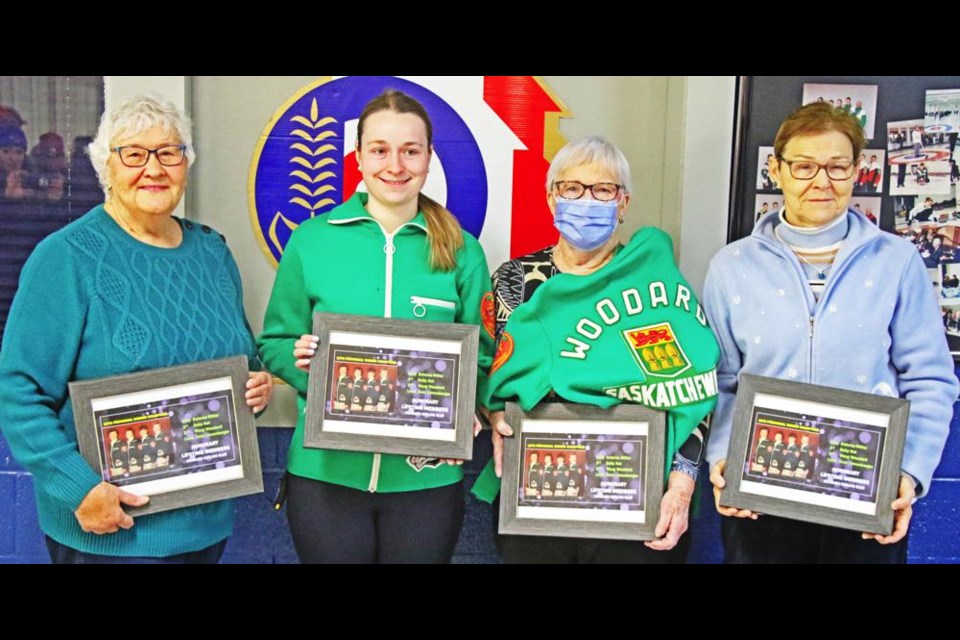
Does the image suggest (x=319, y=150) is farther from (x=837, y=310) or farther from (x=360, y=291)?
(x=837, y=310)

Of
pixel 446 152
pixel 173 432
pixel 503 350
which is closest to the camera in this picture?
pixel 173 432

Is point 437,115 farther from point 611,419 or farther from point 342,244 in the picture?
point 611,419

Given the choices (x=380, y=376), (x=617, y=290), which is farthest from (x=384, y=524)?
(x=617, y=290)

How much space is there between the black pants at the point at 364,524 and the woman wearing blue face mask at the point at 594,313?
0.36 meters

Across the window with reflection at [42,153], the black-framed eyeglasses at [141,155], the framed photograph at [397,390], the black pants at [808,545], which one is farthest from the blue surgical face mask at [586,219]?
the window with reflection at [42,153]

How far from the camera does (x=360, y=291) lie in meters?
2.56

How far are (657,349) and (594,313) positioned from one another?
0.21 m

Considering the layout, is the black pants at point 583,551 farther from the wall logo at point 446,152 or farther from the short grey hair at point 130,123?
the short grey hair at point 130,123

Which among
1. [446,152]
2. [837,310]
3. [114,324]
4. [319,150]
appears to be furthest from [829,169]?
[114,324]

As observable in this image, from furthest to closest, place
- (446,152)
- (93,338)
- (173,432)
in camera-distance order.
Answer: (446,152) → (173,432) → (93,338)

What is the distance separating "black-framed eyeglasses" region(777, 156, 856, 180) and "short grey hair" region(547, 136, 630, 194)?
19.9 inches

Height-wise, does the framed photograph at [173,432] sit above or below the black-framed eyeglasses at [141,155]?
below

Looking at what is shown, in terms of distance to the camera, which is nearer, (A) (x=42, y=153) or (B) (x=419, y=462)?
(B) (x=419, y=462)

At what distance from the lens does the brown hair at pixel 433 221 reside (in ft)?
8.42
